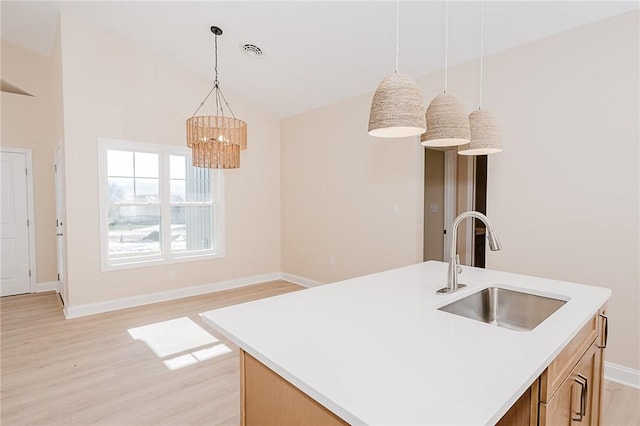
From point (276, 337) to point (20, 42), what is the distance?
596 cm

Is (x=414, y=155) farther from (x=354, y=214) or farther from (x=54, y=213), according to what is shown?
(x=54, y=213)

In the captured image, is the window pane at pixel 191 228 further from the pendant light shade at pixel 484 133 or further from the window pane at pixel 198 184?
the pendant light shade at pixel 484 133

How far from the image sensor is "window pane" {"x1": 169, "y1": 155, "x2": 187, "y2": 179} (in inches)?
191

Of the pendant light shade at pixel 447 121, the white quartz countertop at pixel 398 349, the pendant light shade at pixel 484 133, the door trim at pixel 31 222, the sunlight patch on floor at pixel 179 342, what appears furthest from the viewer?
the door trim at pixel 31 222

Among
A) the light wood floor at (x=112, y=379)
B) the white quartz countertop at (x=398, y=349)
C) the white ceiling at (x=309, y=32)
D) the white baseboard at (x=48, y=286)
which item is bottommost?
the light wood floor at (x=112, y=379)

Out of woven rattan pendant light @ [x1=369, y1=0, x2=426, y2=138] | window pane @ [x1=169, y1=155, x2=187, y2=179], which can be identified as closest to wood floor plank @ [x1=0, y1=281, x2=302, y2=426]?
window pane @ [x1=169, y1=155, x2=187, y2=179]

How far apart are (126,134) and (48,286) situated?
9.22ft

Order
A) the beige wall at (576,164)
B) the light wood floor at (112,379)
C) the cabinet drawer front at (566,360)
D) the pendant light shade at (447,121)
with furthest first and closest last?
the beige wall at (576,164), the light wood floor at (112,379), the pendant light shade at (447,121), the cabinet drawer front at (566,360)

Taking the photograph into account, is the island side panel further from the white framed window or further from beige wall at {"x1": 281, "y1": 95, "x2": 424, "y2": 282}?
the white framed window

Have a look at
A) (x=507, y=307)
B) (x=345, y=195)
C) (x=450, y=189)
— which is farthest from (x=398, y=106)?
(x=450, y=189)

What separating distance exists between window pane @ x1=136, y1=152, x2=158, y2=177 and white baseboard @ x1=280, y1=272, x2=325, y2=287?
2547 mm

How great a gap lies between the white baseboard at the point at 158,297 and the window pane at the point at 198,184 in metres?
1.29

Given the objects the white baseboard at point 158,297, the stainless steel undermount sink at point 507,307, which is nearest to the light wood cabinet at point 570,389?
the stainless steel undermount sink at point 507,307

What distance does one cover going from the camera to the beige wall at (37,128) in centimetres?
490
